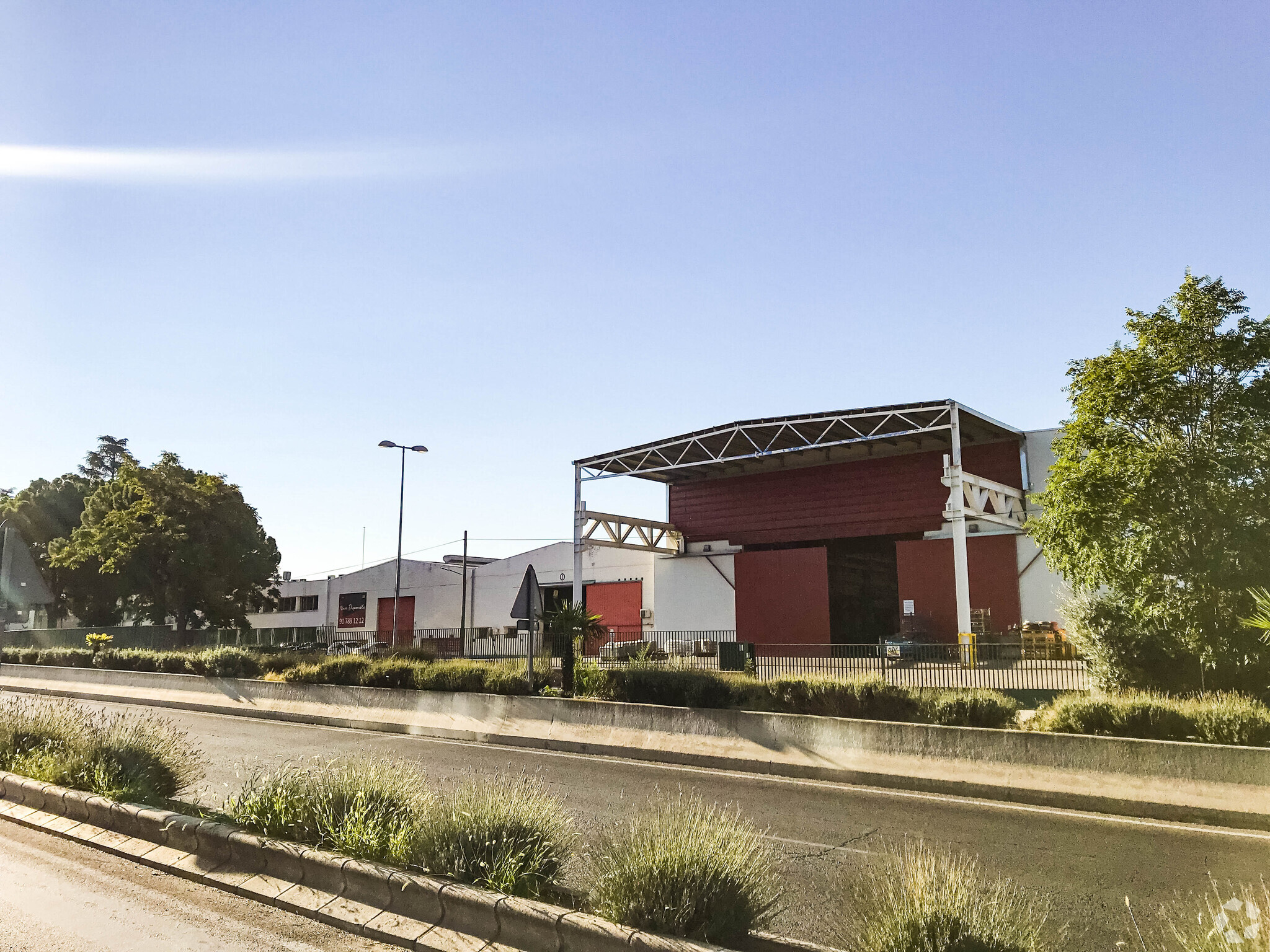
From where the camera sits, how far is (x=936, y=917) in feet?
14.4

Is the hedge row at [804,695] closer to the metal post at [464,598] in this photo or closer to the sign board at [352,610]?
the metal post at [464,598]

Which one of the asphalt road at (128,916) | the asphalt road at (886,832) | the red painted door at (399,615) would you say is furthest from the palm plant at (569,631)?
the red painted door at (399,615)

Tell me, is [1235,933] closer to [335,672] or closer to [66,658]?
[335,672]

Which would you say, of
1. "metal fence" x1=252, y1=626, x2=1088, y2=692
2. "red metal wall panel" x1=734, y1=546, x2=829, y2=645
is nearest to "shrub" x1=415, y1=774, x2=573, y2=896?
"metal fence" x1=252, y1=626, x2=1088, y2=692

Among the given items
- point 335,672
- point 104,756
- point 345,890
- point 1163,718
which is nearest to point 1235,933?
point 345,890

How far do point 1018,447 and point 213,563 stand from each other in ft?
138

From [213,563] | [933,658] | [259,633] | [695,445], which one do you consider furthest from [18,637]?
[933,658]

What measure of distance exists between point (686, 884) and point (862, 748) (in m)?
8.04

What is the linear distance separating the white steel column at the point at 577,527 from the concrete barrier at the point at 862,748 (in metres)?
18.6

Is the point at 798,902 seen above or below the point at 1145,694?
below

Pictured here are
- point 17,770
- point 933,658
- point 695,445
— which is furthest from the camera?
point 695,445

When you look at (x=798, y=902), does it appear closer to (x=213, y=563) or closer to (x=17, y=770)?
(x=17, y=770)

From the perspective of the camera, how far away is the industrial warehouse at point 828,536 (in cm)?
3375

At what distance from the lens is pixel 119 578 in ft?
157
